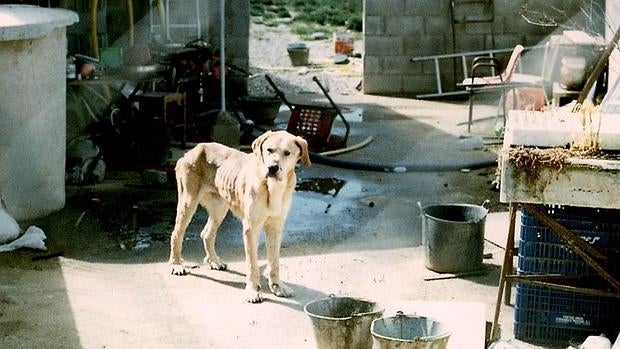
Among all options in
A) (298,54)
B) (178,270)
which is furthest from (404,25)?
(178,270)

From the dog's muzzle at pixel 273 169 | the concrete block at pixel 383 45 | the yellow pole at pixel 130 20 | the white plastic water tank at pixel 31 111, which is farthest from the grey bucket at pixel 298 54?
the dog's muzzle at pixel 273 169

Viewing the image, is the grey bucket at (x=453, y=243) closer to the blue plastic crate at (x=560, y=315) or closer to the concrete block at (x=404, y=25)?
the blue plastic crate at (x=560, y=315)

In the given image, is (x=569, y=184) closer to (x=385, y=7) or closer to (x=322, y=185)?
(x=322, y=185)

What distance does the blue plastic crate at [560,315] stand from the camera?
7023 mm

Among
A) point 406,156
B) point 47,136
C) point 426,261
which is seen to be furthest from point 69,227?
point 406,156

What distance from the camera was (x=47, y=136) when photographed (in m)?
10.5

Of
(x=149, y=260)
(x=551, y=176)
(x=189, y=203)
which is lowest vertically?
(x=149, y=260)

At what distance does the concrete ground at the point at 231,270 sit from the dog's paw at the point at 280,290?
2.5 inches

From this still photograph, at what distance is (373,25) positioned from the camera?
18.4 metres

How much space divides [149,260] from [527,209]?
3.71m

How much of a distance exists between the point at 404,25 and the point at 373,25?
0.54m

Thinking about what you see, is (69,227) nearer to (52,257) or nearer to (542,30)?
(52,257)

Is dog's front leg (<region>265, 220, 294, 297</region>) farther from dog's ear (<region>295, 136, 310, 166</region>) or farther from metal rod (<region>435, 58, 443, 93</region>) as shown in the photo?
metal rod (<region>435, 58, 443, 93</region>)

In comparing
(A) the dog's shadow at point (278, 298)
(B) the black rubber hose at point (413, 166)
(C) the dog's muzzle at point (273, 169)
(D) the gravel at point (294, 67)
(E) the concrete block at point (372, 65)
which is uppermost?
(C) the dog's muzzle at point (273, 169)
